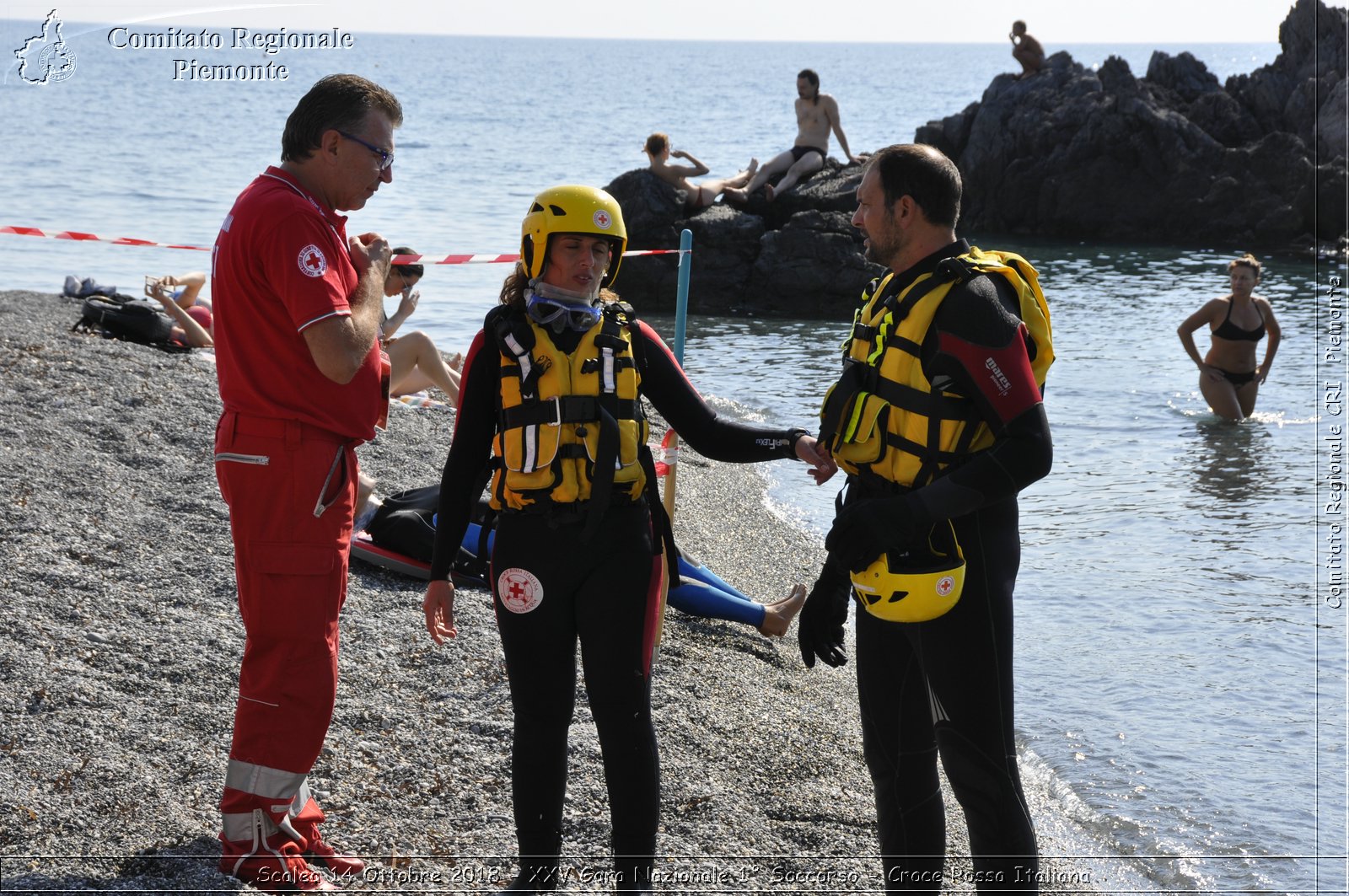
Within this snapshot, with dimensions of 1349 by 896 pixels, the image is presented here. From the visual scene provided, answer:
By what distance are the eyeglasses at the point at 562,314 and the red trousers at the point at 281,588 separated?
2.20 feet

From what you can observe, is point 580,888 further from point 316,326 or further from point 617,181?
point 617,181

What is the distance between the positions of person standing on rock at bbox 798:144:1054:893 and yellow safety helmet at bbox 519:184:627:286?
28.7 inches

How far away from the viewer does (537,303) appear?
3311 millimetres

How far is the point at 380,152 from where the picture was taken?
334 centimetres

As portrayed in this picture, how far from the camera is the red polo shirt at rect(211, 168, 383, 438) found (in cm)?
313

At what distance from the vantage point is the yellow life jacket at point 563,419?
323cm

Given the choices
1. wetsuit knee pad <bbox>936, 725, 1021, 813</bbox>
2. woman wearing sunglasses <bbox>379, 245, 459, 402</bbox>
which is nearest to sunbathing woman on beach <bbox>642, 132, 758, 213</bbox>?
woman wearing sunglasses <bbox>379, 245, 459, 402</bbox>

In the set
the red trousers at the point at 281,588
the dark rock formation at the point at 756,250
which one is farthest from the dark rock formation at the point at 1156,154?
the red trousers at the point at 281,588

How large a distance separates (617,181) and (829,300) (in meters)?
4.25

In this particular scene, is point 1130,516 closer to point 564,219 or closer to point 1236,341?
point 1236,341

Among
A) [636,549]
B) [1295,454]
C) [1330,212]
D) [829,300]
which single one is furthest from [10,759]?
[1330,212]

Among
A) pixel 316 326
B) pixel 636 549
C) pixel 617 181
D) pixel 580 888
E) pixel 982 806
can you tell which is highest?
pixel 617 181

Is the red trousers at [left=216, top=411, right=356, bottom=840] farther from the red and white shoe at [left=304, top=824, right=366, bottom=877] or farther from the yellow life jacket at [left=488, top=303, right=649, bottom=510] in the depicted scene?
the yellow life jacket at [left=488, top=303, right=649, bottom=510]

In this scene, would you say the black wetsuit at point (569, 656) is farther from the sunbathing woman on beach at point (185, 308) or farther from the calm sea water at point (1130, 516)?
the sunbathing woman on beach at point (185, 308)
